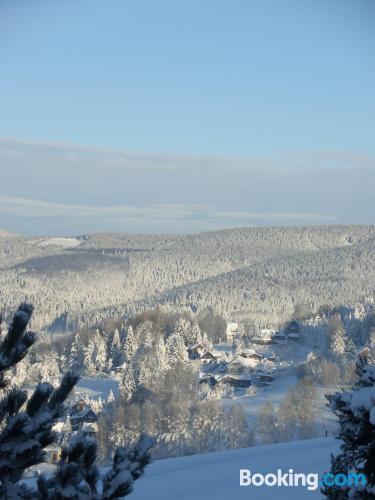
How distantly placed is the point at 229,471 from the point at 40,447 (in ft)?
23.4

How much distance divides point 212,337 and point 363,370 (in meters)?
74.9

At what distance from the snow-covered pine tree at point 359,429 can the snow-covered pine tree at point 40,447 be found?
138 centimetres

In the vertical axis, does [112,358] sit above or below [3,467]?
below

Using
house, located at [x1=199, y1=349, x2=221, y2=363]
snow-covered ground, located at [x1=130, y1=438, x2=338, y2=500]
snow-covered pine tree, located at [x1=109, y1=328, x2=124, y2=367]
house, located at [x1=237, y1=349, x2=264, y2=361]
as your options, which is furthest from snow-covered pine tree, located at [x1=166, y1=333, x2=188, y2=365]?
snow-covered ground, located at [x1=130, y1=438, x2=338, y2=500]

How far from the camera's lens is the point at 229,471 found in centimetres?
1102

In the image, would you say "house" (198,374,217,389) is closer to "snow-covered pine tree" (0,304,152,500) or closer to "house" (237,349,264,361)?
"house" (237,349,264,361)

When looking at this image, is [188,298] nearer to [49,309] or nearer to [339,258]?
[49,309]

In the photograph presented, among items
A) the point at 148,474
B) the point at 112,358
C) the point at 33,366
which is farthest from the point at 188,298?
the point at 148,474

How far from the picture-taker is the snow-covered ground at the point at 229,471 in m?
9.54

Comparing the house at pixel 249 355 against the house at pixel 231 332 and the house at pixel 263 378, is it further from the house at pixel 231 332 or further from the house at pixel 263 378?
the house at pixel 231 332

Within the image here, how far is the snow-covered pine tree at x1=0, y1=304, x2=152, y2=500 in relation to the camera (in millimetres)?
4324

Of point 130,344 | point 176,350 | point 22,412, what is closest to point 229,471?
point 22,412

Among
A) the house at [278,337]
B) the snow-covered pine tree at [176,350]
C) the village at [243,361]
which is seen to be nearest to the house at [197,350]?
the village at [243,361]

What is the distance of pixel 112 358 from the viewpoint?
65625mm
